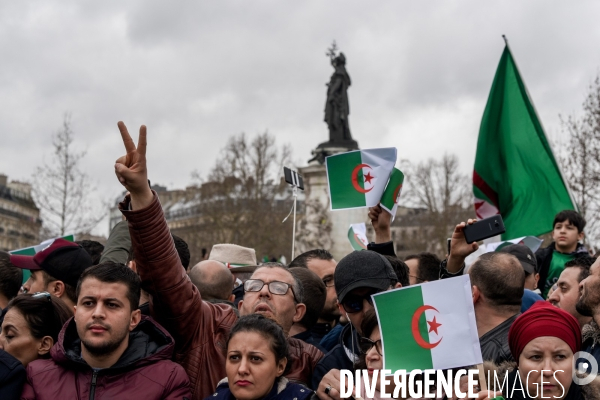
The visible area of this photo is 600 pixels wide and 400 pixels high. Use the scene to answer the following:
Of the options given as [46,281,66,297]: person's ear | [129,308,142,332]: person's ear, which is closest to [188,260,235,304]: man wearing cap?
[46,281,66,297]: person's ear

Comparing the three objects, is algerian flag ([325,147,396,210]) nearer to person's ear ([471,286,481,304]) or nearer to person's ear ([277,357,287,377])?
person's ear ([471,286,481,304])

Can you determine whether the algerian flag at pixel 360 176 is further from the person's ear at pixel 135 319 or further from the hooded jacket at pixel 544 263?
the person's ear at pixel 135 319

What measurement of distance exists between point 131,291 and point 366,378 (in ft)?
3.97

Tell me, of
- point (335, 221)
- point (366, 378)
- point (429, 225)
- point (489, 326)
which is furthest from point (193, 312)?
point (429, 225)

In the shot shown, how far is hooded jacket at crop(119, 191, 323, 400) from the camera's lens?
12.6ft

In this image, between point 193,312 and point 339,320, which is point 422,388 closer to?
point 193,312

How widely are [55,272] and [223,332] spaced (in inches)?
62.0

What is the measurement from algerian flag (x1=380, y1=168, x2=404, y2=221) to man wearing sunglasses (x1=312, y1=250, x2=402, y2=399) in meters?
1.48

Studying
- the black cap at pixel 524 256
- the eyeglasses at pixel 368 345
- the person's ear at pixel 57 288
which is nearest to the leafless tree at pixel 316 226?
the black cap at pixel 524 256

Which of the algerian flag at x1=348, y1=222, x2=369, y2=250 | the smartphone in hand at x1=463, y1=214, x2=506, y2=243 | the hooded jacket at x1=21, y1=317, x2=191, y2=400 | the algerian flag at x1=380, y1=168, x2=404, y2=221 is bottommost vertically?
the hooded jacket at x1=21, y1=317, x2=191, y2=400

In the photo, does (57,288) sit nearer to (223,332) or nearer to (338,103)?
(223,332)

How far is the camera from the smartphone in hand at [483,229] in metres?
4.74

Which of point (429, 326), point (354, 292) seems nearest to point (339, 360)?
point (354, 292)

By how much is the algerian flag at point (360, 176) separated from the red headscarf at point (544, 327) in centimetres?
231
